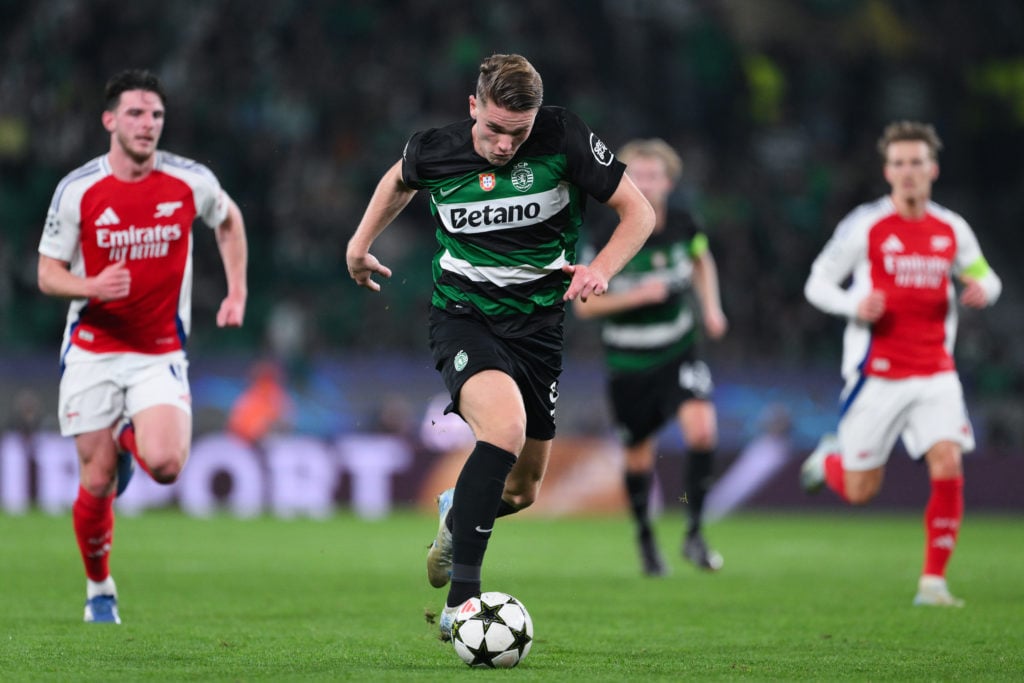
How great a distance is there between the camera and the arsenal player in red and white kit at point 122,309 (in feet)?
23.2

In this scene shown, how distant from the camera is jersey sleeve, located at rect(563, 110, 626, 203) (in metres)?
6.00

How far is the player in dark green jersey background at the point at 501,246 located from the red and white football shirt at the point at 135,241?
142cm

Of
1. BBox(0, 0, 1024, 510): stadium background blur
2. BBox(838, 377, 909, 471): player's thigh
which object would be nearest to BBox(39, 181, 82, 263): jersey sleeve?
BBox(838, 377, 909, 471): player's thigh

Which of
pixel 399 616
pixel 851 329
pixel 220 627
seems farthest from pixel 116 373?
pixel 851 329

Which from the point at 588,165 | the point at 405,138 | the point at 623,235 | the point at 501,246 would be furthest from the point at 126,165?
the point at 405,138

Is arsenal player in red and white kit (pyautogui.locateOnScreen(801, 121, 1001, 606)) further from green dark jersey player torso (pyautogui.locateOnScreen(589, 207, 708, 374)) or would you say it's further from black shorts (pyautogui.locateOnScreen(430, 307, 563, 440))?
black shorts (pyautogui.locateOnScreen(430, 307, 563, 440))

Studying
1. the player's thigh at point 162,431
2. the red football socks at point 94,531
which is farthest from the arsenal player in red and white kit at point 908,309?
the red football socks at point 94,531

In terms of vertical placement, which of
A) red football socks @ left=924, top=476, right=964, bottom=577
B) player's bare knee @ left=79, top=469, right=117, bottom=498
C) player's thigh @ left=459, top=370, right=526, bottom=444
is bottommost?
red football socks @ left=924, top=476, right=964, bottom=577

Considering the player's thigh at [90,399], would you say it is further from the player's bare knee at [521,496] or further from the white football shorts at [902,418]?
the white football shorts at [902,418]

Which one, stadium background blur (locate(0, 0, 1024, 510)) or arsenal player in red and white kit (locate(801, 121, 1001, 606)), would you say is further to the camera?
stadium background blur (locate(0, 0, 1024, 510))

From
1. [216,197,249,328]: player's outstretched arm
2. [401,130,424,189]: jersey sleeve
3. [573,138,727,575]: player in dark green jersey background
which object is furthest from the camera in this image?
[573,138,727,575]: player in dark green jersey background

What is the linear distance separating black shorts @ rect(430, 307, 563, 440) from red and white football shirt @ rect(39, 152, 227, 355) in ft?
5.24

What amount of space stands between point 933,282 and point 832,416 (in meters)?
10.9

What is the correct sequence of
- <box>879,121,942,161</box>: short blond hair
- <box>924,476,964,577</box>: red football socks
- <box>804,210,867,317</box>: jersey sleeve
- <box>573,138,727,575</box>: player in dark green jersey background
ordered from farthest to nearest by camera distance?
1. <box>573,138,727,575</box>: player in dark green jersey background
2. <box>804,210,867,317</box>: jersey sleeve
3. <box>879,121,942,161</box>: short blond hair
4. <box>924,476,964,577</box>: red football socks
